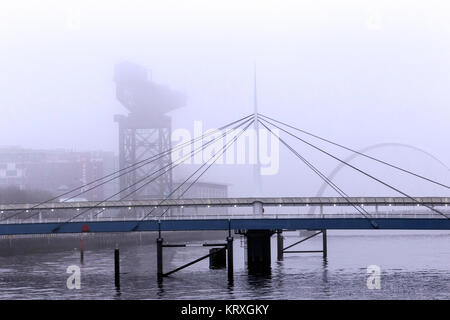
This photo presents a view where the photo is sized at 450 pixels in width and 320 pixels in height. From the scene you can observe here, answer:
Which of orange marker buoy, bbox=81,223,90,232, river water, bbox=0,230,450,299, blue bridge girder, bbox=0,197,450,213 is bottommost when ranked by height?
river water, bbox=0,230,450,299

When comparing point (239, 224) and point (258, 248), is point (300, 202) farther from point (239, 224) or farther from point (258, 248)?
point (239, 224)

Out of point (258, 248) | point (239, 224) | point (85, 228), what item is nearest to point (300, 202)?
point (258, 248)

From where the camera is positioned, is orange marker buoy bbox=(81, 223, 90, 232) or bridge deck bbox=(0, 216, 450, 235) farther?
orange marker buoy bbox=(81, 223, 90, 232)

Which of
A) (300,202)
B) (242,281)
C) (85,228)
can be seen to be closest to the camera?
(242,281)

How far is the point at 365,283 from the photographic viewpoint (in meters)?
64.1

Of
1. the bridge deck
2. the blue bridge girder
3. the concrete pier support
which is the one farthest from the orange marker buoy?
the concrete pier support

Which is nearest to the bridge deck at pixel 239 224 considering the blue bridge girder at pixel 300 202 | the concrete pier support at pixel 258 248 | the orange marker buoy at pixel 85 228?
the orange marker buoy at pixel 85 228

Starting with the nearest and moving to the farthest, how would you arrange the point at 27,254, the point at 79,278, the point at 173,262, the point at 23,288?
the point at 23,288, the point at 79,278, the point at 173,262, the point at 27,254

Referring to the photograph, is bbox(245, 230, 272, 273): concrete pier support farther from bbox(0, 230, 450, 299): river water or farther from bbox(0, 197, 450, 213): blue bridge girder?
bbox(0, 197, 450, 213): blue bridge girder

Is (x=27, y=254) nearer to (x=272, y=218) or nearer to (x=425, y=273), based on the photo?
(x=272, y=218)
